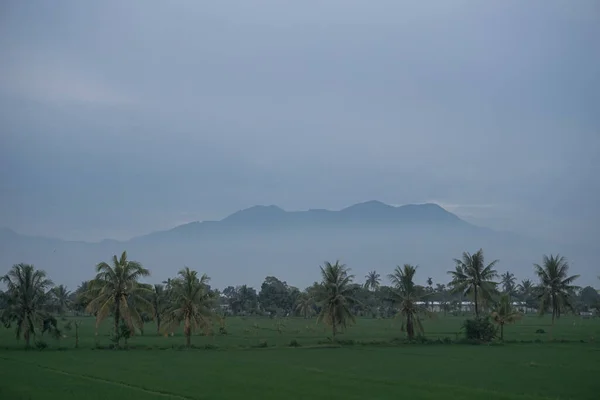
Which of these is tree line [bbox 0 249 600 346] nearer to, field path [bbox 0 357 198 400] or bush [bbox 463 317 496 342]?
bush [bbox 463 317 496 342]

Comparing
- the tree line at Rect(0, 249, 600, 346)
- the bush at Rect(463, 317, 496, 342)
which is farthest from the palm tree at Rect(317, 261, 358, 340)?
the bush at Rect(463, 317, 496, 342)

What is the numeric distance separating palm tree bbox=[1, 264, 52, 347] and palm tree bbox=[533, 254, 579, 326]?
157 ft

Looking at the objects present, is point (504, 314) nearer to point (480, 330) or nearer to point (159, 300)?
point (480, 330)

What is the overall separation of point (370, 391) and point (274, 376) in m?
6.59

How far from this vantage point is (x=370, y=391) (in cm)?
2558

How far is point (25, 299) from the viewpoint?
155 ft

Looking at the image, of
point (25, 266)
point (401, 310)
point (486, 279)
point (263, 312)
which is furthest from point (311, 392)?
A: point (263, 312)

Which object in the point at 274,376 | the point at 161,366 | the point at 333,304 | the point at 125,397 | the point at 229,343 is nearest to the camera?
the point at 125,397

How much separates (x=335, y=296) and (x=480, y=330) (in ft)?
45.3

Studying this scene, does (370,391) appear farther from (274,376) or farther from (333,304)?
(333,304)

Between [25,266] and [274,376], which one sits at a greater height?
[25,266]

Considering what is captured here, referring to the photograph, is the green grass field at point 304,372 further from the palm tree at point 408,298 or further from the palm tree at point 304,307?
the palm tree at point 304,307

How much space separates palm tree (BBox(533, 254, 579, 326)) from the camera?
59.1 metres

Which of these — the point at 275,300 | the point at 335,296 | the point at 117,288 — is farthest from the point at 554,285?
the point at 275,300
